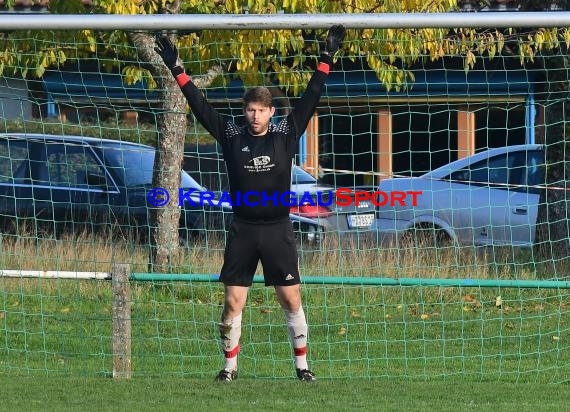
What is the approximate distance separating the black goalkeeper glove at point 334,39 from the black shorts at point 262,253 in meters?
1.07

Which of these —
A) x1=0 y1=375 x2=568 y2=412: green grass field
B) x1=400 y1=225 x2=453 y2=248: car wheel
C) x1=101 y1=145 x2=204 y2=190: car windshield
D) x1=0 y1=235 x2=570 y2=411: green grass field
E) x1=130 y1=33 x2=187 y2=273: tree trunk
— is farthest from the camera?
x1=101 y1=145 x2=204 y2=190: car windshield

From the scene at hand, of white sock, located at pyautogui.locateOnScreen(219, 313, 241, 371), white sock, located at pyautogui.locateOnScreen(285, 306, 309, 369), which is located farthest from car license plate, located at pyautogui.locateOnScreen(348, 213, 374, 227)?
white sock, located at pyautogui.locateOnScreen(219, 313, 241, 371)

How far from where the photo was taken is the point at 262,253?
687 cm

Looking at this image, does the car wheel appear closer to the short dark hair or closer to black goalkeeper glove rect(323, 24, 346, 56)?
black goalkeeper glove rect(323, 24, 346, 56)

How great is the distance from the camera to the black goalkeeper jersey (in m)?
6.87

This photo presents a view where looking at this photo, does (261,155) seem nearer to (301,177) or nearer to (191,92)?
(191,92)

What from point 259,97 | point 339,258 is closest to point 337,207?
point 339,258

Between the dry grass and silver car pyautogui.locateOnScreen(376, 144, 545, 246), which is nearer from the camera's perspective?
the dry grass

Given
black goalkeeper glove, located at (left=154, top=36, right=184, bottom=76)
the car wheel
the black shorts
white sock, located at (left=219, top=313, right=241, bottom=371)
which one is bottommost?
white sock, located at (left=219, top=313, right=241, bottom=371)

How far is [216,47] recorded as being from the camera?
946 cm

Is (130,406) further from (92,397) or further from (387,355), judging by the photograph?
(387,355)

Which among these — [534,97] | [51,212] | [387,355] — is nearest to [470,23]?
[534,97]

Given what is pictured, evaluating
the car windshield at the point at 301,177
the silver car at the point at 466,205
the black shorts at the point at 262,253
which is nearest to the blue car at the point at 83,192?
the silver car at the point at 466,205

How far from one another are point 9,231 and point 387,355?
3.31m
